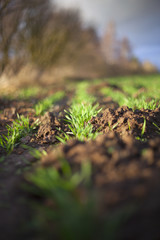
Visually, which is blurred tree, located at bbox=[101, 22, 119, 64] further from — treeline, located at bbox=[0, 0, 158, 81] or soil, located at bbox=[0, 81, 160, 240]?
soil, located at bbox=[0, 81, 160, 240]

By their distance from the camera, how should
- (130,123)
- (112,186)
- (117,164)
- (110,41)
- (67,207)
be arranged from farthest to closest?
1. (110,41)
2. (130,123)
3. (117,164)
4. (112,186)
5. (67,207)

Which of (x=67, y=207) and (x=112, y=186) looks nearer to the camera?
(x=67, y=207)

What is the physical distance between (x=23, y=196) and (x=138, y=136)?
1.42m

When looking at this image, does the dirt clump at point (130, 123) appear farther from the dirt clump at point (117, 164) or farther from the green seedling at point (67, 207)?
the green seedling at point (67, 207)

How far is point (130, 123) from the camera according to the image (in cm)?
202

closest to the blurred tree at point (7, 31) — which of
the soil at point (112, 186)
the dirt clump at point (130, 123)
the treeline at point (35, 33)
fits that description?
the treeline at point (35, 33)

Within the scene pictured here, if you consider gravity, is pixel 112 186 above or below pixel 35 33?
below

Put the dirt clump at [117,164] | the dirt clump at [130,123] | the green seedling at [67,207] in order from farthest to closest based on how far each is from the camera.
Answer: the dirt clump at [130,123], the dirt clump at [117,164], the green seedling at [67,207]

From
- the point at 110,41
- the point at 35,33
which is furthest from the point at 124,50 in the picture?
the point at 35,33

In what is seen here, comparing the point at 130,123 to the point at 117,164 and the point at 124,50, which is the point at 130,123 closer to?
the point at 117,164

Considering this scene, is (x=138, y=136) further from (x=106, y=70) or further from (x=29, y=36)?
(x=106, y=70)

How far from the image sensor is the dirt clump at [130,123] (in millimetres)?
1972

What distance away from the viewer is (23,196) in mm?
1074

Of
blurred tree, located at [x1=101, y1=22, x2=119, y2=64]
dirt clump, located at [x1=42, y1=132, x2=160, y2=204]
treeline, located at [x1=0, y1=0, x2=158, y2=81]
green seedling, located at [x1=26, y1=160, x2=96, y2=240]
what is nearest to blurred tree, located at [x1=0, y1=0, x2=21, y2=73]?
treeline, located at [x1=0, y1=0, x2=158, y2=81]
